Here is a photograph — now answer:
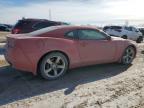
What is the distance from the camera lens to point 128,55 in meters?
8.13

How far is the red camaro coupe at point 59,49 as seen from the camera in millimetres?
5906

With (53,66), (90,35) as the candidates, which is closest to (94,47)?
(90,35)

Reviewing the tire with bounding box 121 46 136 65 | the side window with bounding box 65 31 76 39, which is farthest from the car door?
the tire with bounding box 121 46 136 65

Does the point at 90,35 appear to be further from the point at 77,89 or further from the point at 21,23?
the point at 21,23

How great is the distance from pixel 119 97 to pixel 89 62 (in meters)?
2.19

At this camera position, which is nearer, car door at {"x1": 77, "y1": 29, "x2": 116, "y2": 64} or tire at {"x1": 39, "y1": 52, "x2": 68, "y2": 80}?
tire at {"x1": 39, "y1": 52, "x2": 68, "y2": 80}

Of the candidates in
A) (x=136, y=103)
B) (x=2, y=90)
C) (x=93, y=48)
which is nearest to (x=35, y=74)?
(x=2, y=90)

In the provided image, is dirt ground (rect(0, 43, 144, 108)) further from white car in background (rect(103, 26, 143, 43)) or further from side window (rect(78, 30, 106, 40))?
white car in background (rect(103, 26, 143, 43))

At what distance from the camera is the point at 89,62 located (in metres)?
6.98

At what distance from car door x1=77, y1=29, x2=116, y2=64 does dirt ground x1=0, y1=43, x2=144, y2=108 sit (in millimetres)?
399

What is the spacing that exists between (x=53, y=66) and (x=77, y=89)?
1126 millimetres

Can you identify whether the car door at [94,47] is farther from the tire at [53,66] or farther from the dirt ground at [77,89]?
the tire at [53,66]

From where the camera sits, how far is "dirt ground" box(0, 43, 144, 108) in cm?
464

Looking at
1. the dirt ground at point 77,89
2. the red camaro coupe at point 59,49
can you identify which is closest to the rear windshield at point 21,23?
the dirt ground at point 77,89
